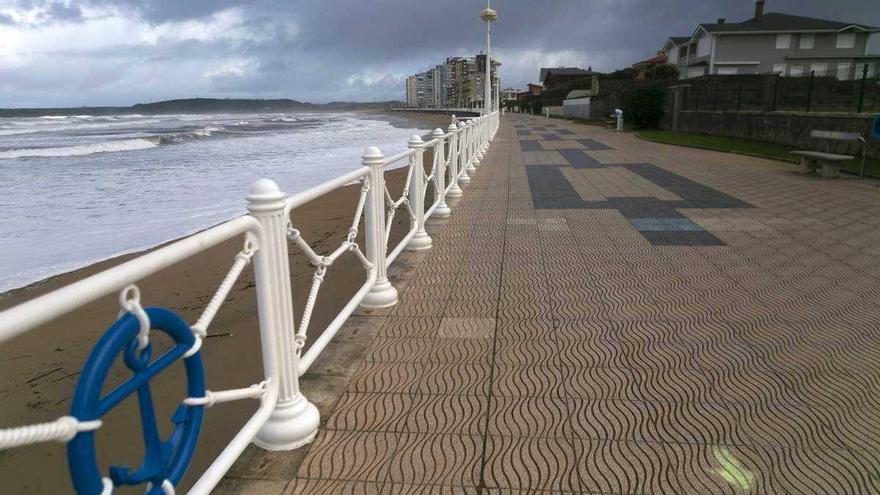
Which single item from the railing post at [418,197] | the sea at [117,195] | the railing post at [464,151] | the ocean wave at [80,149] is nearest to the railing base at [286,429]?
the railing post at [418,197]

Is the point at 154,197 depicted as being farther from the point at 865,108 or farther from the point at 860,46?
the point at 860,46

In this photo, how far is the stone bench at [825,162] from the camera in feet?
33.2

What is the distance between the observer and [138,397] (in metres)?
1.61

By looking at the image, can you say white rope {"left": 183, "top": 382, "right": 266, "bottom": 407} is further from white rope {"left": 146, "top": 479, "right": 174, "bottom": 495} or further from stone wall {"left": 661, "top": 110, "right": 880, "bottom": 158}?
stone wall {"left": 661, "top": 110, "right": 880, "bottom": 158}

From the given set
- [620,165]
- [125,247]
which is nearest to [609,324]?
[125,247]

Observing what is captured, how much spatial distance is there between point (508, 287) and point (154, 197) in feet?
36.8

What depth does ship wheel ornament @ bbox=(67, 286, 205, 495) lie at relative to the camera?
4.40ft

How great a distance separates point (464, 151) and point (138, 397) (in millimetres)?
9777

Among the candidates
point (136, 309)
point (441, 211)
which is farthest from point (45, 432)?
point (441, 211)

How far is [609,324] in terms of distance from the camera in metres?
3.88

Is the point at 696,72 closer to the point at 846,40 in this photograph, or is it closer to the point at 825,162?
the point at 846,40

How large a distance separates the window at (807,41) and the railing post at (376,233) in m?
52.1

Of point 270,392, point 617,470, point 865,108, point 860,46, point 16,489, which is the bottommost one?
point 16,489

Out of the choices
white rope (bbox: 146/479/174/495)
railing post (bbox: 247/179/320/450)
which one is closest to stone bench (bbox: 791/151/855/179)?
railing post (bbox: 247/179/320/450)
